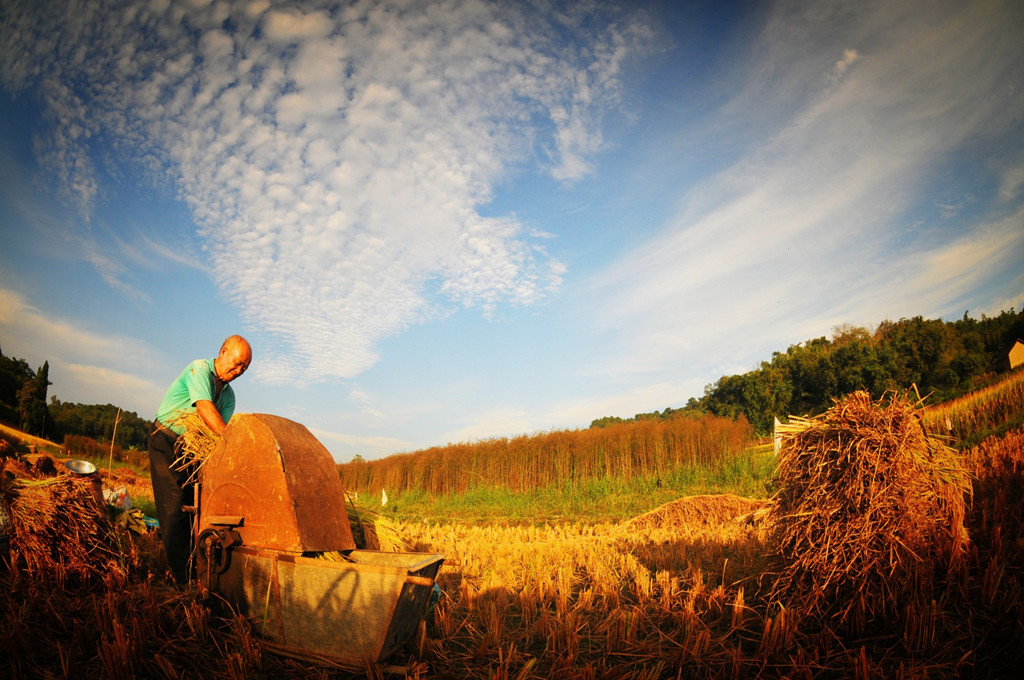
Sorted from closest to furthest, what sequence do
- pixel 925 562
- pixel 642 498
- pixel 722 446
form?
pixel 925 562, pixel 642 498, pixel 722 446

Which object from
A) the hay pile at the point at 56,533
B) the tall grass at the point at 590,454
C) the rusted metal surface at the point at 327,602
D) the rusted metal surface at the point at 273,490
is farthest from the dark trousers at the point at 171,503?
the tall grass at the point at 590,454

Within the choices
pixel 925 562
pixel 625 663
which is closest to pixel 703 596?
pixel 625 663

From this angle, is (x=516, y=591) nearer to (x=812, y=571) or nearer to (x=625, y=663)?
(x=625, y=663)

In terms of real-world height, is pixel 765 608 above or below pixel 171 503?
below

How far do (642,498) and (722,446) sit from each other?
15.1 feet

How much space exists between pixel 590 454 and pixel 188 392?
17.2 meters

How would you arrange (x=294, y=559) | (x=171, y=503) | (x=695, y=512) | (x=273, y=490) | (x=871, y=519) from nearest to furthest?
(x=294, y=559)
(x=273, y=490)
(x=871, y=519)
(x=171, y=503)
(x=695, y=512)

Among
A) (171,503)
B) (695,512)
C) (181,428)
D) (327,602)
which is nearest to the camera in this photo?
(327,602)

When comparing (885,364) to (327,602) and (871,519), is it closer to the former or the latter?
(871,519)

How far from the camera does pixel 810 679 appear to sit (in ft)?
11.1

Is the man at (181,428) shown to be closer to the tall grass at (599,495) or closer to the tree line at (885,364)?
the tall grass at (599,495)

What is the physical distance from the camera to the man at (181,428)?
451cm

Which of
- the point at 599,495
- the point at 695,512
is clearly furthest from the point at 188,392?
the point at 599,495

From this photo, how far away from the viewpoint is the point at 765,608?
4.60 meters
